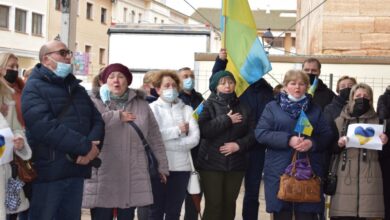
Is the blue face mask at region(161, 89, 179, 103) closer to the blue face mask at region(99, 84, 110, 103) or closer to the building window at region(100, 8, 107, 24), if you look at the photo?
the blue face mask at region(99, 84, 110, 103)

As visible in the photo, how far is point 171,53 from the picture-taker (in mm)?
19156

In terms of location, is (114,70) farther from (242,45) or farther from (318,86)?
(318,86)

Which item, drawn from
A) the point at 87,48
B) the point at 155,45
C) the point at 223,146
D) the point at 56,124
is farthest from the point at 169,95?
the point at 87,48

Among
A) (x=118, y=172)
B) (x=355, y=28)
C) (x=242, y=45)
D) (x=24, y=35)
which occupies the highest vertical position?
(x=24, y=35)

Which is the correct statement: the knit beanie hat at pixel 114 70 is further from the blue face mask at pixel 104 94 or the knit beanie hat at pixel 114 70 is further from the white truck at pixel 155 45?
the white truck at pixel 155 45

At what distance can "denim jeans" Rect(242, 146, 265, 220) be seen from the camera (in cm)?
756

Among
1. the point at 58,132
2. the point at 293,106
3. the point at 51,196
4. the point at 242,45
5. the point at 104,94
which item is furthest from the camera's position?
the point at 242,45

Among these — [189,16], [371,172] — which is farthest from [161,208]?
[189,16]

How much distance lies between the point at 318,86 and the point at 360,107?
4.72ft

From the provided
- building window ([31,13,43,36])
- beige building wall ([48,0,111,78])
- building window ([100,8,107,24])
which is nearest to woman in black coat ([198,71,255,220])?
building window ([31,13,43,36])

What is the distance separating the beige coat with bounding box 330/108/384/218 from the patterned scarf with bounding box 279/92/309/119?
690 mm

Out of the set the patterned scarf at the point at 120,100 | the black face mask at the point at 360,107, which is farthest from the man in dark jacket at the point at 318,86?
the patterned scarf at the point at 120,100

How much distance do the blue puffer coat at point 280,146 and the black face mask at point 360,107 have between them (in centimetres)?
46

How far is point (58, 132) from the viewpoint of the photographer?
5340 millimetres
